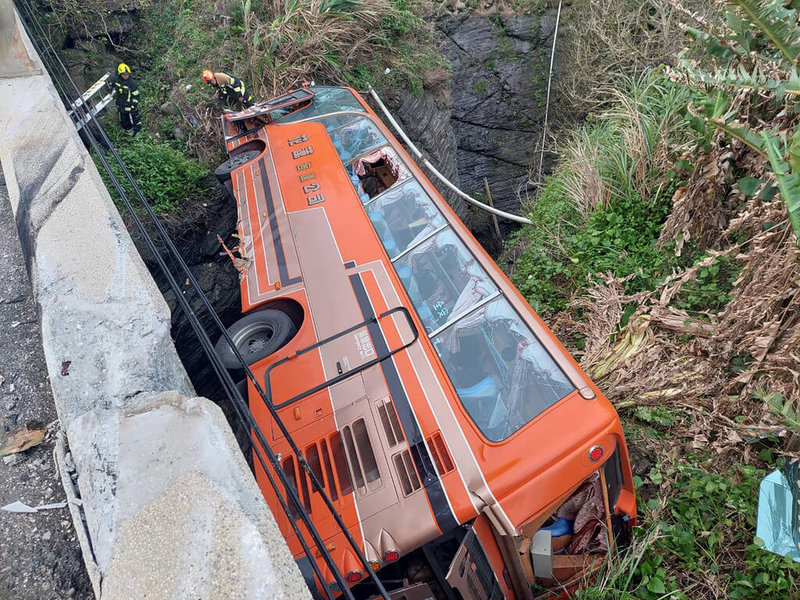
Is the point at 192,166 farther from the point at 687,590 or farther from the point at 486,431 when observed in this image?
the point at 687,590

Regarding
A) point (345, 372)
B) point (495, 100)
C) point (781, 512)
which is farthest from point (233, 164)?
point (495, 100)

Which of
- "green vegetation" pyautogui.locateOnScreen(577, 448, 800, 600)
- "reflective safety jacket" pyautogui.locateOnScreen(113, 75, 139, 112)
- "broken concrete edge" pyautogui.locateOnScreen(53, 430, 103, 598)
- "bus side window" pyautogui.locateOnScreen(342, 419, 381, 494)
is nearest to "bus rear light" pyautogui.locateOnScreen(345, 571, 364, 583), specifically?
"bus side window" pyautogui.locateOnScreen(342, 419, 381, 494)

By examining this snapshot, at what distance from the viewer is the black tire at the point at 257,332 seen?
12.9ft

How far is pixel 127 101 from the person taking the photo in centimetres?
705

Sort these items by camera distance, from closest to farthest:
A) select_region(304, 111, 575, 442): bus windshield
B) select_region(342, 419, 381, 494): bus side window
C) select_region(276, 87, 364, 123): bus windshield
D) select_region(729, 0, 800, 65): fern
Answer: select_region(342, 419, 381, 494): bus side window → select_region(304, 111, 575, 442): bus windshield → select_region(729, 0, 800, 65): fern → select_region(276, 87, 364, 123): bus windshield

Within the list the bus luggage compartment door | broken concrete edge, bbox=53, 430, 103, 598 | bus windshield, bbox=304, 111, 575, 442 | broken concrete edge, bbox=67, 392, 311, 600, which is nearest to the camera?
broken concrete edge, bbox=67, 392, 311, 600

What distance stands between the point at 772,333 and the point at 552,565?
2.12m

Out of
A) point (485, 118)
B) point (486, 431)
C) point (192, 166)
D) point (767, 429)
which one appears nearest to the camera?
point (486, 431)

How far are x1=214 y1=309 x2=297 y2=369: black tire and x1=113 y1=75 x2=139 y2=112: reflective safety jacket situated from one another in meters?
4.77

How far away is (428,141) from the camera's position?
8859mm

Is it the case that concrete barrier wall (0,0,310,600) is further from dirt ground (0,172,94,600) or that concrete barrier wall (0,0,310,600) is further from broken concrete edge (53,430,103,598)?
dirt ground (0,172,94,600)

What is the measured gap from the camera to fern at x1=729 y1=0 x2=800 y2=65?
3.21 metres

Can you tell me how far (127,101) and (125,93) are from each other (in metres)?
0.10

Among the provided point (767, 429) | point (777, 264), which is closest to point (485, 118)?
point (777, 264)
